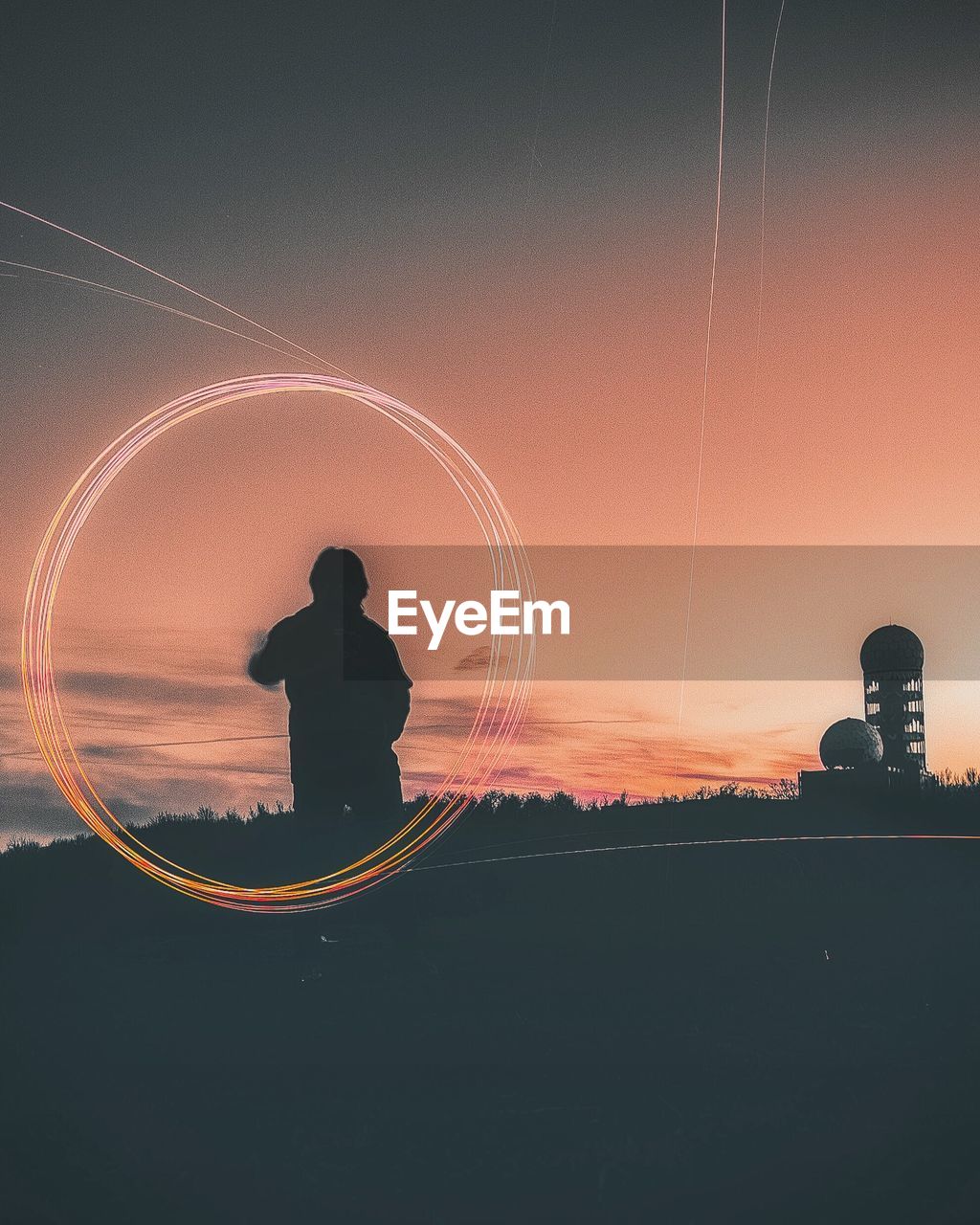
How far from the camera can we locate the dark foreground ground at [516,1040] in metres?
6.63

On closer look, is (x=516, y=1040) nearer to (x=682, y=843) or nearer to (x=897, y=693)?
(x=682, y=843)

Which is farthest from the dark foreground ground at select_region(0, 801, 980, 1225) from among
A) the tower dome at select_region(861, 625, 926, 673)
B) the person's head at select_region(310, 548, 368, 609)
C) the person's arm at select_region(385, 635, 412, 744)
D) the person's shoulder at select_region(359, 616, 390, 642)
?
the person's head at select_region(310, 548, 368, 609)

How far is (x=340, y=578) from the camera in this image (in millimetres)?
7535

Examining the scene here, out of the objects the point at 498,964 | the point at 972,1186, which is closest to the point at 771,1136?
the point at 972,1186

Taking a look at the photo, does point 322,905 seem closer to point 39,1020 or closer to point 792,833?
point 39,1020

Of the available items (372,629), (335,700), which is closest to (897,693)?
(372,629)

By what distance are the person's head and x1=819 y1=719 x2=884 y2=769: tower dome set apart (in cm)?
304

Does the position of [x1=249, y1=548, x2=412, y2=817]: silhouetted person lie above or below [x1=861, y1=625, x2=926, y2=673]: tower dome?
below

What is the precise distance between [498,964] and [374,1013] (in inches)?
31.1

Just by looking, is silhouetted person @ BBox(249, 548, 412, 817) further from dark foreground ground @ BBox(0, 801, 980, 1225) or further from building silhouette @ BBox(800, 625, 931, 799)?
building silhouette @ BBox(800, 625, 931, 799)

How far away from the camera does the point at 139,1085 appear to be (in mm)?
6926

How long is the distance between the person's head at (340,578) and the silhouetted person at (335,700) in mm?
47

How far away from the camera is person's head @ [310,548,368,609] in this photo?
296 inches

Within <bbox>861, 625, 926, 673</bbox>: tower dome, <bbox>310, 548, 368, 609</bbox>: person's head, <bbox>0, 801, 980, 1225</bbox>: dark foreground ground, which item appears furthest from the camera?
<bbox>861, 625, 926, 673</bbox>: tower dome
